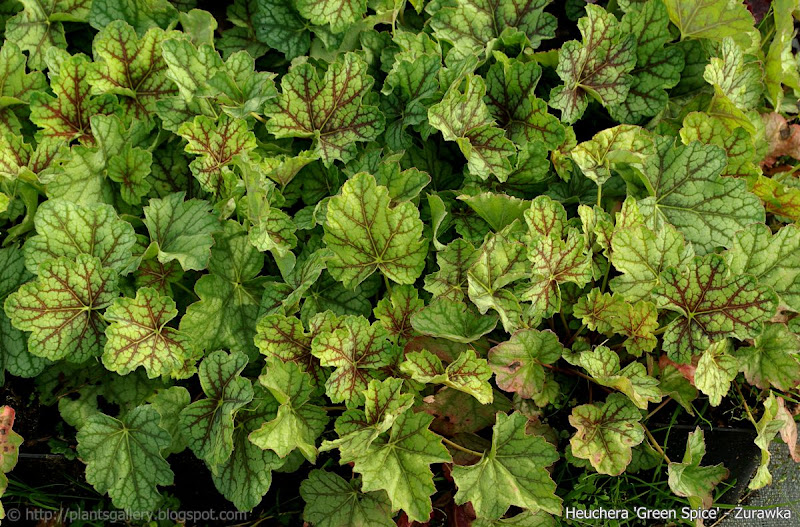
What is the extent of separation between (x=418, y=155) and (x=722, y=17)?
108 cm

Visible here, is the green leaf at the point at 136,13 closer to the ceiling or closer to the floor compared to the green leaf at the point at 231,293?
closer to the ceiling

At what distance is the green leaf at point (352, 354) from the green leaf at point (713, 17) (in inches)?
56.9

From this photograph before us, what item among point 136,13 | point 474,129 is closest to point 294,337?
point 474,129

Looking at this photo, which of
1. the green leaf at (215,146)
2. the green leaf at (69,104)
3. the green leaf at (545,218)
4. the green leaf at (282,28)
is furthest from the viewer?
the green leaf at (282,28)

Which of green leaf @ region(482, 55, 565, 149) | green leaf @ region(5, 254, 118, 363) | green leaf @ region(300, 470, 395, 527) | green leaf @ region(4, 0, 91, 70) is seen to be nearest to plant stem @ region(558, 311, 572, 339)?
green leaf @ region(482, 55, 565, 149)

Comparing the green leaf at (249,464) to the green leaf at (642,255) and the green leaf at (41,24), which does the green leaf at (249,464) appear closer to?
the green leaf at (642,255)

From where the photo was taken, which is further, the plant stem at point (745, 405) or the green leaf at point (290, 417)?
the plant stem at point (745, 405)

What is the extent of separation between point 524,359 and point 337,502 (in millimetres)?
669

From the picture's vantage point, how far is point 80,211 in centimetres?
206

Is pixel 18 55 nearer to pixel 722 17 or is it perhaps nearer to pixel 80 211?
pixel 80 211

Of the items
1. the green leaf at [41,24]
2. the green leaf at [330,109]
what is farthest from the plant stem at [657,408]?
the green leaf at [41,24]

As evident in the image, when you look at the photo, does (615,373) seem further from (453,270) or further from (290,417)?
(290,417)

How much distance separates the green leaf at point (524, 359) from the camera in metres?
2.00

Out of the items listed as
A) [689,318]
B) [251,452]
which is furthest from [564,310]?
[251,452]
